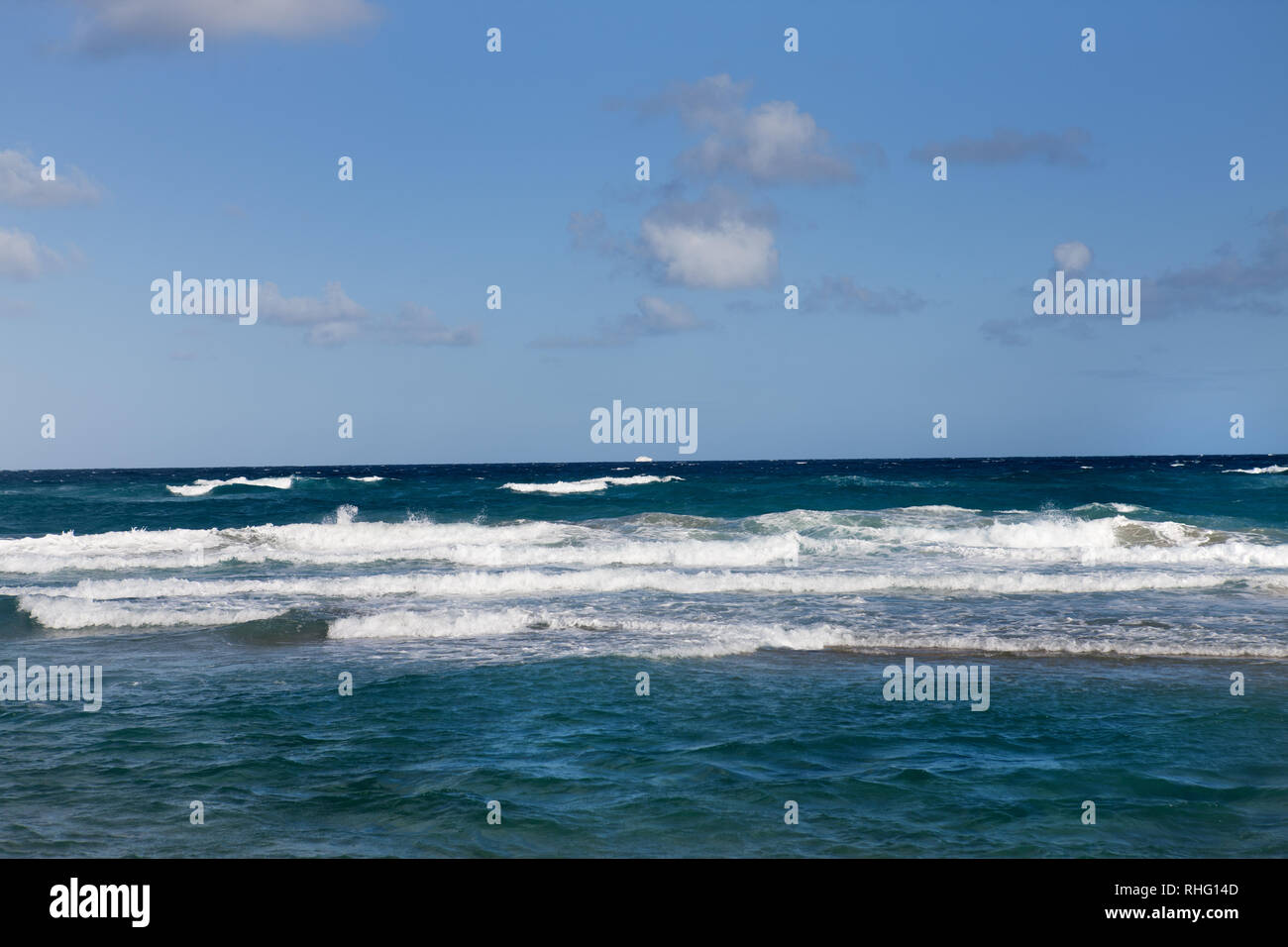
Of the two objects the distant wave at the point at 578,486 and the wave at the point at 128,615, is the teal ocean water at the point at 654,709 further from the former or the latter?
the distant wave at the point at 578,486

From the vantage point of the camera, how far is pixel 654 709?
31.2 feet

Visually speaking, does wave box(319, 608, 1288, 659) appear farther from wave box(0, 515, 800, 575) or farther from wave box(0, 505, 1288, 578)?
wave box(0, 515, 800, 575)

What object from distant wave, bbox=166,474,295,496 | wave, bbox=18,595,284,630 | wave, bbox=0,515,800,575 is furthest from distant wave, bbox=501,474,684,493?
wave, bbox=18,595,284,630

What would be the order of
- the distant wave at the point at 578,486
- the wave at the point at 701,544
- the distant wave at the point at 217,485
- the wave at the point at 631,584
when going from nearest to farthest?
the wave at the point at 631,584, the wave at the point at 701,544, the distant wave at the point at 578,486, the distant wave at the point at 217,485

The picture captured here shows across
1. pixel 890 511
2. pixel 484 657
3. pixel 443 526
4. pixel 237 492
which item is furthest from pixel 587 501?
pixel 484 657

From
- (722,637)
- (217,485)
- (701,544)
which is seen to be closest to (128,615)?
(722,637)

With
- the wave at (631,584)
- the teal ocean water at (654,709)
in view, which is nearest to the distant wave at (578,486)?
the teal ocean water at (654,709)

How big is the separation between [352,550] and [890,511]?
19.3 meters

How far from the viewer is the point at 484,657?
12250 millimetres

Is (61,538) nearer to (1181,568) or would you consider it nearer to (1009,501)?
(1181,568)

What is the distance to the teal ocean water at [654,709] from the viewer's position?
641 centimetres

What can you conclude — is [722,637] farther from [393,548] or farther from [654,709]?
[393,548]

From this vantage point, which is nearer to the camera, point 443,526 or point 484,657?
point 484,657

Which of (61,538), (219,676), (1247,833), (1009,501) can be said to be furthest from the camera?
(1009,501)
